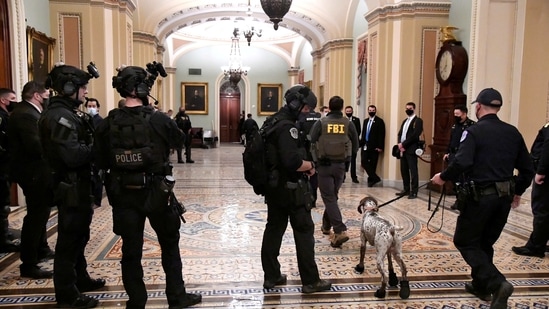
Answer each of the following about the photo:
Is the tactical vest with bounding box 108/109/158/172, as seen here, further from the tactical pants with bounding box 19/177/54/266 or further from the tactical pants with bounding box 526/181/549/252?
the tactical pants with bounding box 526/181/549/252

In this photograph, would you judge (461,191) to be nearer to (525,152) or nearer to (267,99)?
(525,152)

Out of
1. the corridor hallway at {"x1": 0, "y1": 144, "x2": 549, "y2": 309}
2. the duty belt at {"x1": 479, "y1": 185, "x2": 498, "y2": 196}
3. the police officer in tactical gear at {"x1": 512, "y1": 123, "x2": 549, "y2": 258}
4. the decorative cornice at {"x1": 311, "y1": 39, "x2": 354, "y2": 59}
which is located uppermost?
the decorative cornice at {"x1": 311, "y1": 39, "x2": 354, "y2": 59}

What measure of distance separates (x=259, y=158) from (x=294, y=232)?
0.64 m

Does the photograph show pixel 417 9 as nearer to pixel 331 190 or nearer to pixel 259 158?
pixel 331 190

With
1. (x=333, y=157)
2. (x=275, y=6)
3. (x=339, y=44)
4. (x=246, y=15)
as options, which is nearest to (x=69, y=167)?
(x=333, y=157)

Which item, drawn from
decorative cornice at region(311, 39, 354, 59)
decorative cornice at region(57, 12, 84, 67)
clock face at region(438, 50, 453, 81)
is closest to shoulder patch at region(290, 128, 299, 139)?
clock face at region(438, 50, 453, 81)

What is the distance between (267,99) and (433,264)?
16.9 m

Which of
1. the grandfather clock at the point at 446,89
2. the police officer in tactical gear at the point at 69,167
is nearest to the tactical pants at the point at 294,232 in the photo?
the police officer in tactical gear at the point at 69,167

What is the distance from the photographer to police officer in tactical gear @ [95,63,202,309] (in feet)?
8.76

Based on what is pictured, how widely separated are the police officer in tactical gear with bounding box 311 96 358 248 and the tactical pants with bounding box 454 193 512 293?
59.8 inches

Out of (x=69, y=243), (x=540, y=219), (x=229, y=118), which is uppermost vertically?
(x=229, y=118)

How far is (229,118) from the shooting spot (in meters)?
21.3

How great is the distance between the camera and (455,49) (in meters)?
7.28

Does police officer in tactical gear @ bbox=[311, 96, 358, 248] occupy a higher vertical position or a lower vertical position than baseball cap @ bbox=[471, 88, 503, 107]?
lower
